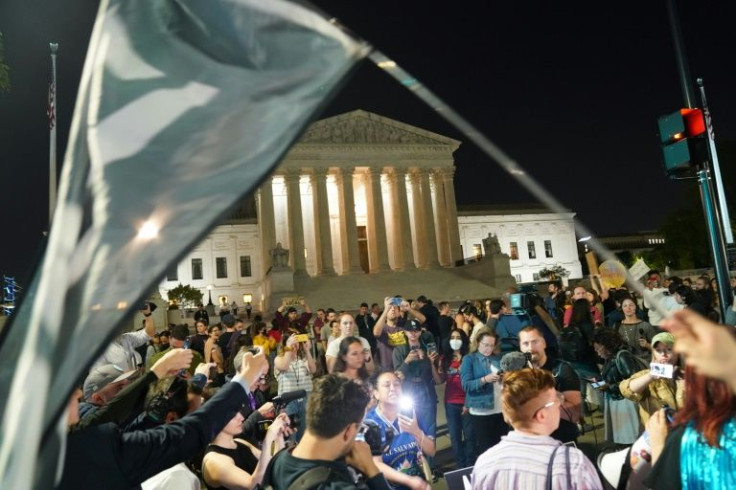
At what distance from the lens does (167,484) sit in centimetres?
329

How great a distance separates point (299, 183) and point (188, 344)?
38.5m

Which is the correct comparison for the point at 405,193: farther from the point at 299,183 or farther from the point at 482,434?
the point at 482,434

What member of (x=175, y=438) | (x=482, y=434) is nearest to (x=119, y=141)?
(x=175, y=438)

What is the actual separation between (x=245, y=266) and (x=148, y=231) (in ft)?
189

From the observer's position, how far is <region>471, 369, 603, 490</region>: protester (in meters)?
2.64

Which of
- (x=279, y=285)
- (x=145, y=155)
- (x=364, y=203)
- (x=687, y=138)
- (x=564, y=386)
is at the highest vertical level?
(x=364, y=203)

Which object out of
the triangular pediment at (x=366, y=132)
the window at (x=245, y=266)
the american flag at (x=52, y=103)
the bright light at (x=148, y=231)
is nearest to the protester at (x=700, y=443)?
the bright light at (x=148, y=231)

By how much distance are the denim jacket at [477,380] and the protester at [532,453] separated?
109 inches

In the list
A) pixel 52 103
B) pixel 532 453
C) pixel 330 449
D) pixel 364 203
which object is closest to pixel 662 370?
pixel 532 453

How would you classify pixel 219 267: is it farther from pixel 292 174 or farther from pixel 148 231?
pixel 148 231

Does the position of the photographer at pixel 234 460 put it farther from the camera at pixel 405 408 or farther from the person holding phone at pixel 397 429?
the camera at pixel 405 408

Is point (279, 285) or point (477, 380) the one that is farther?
point (279, 285)

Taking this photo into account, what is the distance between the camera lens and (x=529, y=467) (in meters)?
2.72

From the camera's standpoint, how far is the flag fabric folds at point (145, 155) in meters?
0.90
